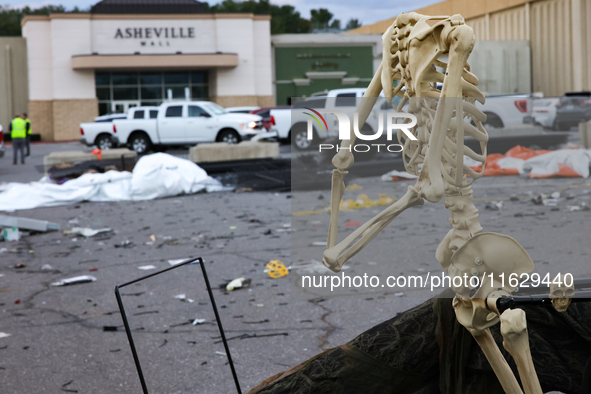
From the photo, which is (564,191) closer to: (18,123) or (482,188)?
(482,188)

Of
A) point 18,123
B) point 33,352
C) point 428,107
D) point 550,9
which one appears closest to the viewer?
point 428,107

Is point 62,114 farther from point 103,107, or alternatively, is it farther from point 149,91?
point 149,91

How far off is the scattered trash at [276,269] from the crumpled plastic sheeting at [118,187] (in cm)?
550

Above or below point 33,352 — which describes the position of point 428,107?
above

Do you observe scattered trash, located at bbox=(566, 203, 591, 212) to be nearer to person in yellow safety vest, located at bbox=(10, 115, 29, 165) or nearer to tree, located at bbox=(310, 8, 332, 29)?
person in yellow safety vest, located at bbox=(10, 115, 29, 165)

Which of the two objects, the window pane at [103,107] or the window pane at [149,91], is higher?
the window pane at [149,91]

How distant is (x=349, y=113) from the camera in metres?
1.91

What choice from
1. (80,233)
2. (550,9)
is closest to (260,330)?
(80,233)

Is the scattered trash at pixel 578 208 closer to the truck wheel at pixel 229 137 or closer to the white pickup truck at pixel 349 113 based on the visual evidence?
the white pickup truck at pixel 349 113

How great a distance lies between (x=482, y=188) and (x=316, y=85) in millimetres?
25204

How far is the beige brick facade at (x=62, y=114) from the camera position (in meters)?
32.3

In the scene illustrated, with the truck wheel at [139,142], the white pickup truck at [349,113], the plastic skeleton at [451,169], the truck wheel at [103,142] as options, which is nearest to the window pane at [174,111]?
the truck wheel at [139,142]

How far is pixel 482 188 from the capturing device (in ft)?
32.7

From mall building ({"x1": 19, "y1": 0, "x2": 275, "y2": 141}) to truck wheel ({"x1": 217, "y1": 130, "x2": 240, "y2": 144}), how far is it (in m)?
13.3
